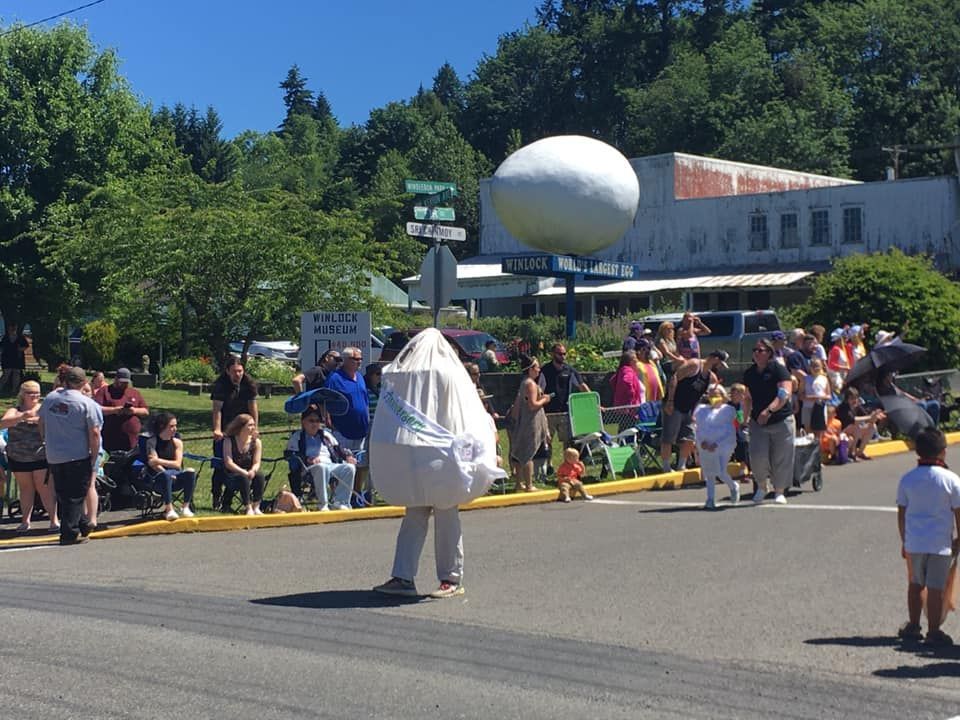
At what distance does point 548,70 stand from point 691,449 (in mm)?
89703

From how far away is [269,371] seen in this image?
33656 mm

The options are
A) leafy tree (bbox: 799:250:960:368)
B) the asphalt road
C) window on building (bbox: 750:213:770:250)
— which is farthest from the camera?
window on building (bbox: 750:213:770:250)

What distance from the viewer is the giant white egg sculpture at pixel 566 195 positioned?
3012 cm

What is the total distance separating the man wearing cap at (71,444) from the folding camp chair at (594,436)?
6.22 metres

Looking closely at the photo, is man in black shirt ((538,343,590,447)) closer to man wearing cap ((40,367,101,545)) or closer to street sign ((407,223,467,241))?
street sign ((407,223,467,241))

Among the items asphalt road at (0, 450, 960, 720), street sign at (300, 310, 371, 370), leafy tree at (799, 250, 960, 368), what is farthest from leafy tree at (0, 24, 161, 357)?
asphalt road at (0, 450, 960, 720)

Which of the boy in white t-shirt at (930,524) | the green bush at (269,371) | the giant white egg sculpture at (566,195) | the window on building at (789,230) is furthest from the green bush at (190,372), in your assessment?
the boy in white t-shirt at (930,524)

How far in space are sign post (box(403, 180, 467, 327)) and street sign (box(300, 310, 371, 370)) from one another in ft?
4.19

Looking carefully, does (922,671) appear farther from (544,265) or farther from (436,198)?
(544,265)

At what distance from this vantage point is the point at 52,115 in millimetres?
35062

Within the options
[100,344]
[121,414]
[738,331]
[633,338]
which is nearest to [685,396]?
[633,338]

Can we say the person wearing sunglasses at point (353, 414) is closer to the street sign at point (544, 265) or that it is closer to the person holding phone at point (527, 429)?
the person holding phone at point (527, 429)

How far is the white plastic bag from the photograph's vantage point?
30.4ft

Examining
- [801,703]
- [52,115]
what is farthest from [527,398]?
[52,115]
